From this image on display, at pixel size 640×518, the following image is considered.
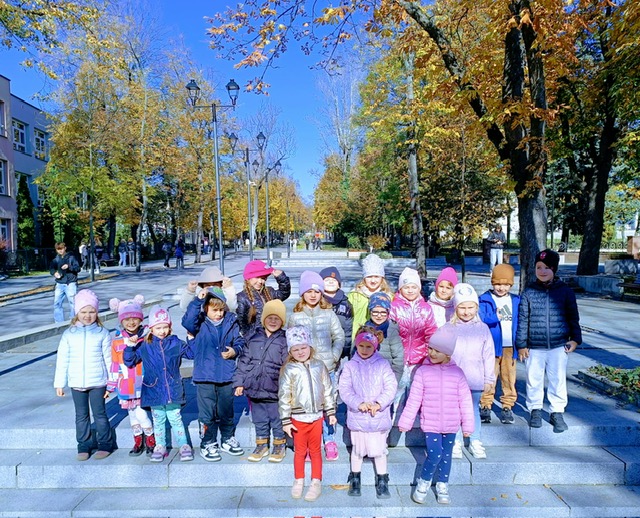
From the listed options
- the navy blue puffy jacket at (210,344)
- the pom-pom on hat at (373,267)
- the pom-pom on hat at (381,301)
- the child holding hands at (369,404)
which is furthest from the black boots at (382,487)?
the pom-pom on hat at (373,267)

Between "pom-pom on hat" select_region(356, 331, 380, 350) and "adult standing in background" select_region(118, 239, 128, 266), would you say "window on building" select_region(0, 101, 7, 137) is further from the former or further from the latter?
"pom-pom on hat" select_region(356, 331, 380, 350)

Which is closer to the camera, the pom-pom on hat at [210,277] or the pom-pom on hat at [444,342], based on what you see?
the pom-pom on hat at [444,342]

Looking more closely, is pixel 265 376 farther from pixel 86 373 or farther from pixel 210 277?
pixel 86 373

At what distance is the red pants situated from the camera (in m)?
3.65

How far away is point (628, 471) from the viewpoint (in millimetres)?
3859

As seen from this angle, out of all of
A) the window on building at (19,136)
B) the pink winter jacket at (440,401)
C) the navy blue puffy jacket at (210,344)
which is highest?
the window on building at (19,136)

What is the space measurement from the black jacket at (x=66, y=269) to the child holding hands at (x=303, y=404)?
823 cm

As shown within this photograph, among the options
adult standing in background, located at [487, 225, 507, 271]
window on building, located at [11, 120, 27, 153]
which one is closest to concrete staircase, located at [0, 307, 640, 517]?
adult standing in background, located at [487, 225, 507, 271]

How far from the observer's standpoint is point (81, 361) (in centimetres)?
406

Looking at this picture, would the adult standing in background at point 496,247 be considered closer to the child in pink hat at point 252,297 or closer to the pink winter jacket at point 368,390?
the child in pink hat at point 252,297

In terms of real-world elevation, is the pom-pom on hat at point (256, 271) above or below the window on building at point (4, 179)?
below

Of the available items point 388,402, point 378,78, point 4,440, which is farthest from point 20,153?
point 388,402

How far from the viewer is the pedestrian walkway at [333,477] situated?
3.57m

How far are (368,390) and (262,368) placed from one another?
0.97m
